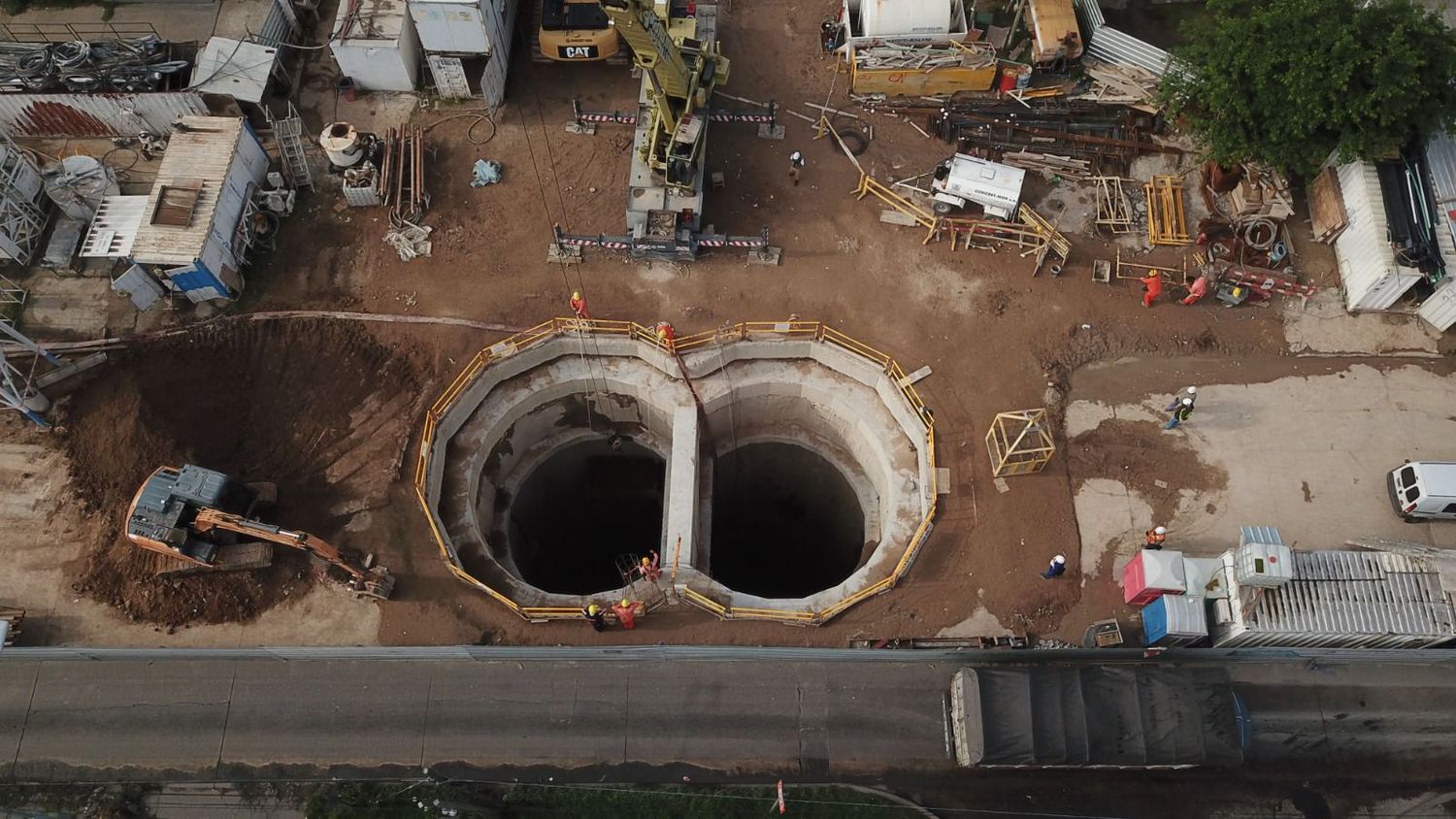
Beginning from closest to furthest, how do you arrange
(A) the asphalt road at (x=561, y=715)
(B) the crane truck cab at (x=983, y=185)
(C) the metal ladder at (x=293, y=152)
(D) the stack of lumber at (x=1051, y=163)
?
(A) the asphalt road at (x=561, y=715) → (B) the crane truck cab at (x=983, y=185) → (C) the metal ladder at (x=293, y=152) → (D) the stack of lumber at (x=1051, y=163)

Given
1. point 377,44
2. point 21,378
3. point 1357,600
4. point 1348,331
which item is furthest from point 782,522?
point 21,378

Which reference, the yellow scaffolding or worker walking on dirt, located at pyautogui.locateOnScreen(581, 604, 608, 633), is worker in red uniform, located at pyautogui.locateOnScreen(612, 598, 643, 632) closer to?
worker walking on dirt, located at pyautogui.locateOnScreen(581, 604, 608, 633)

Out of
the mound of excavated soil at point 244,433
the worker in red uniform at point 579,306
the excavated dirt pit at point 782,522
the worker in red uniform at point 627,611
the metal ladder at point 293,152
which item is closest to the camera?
the worker in red uniform at point 627,611

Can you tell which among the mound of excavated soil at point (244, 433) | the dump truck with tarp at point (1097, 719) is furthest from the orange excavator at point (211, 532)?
the dump truck with tarp at point (1097, 719)

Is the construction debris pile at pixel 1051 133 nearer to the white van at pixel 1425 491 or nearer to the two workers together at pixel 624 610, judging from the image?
the white van at pixel 1425 491

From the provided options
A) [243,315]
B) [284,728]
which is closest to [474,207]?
[243,315]

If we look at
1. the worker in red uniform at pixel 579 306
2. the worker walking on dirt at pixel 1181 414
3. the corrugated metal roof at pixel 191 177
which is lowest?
the worker walking on dirt at pixel 1181 414
